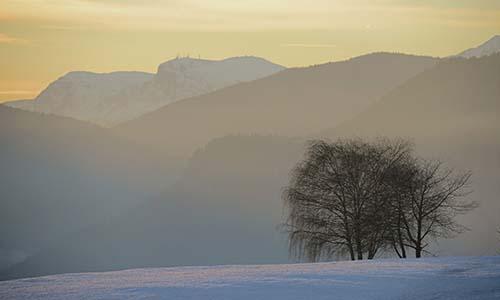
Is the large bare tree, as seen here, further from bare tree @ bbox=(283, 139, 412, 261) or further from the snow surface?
the snow surface

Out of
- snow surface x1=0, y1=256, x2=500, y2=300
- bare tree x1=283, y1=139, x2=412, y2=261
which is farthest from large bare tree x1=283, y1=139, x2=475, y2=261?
snow surface x1=0, y1=256, x2=500, y2=300

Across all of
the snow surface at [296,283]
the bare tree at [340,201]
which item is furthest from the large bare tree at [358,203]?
the snow surface at [296,283]

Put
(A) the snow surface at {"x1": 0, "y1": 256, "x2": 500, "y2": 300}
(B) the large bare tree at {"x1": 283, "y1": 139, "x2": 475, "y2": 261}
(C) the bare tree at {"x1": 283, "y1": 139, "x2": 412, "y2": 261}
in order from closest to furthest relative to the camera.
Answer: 1. (A) the snow surface at {"x1": 0, "y1": 256, "x2": 500, "y2": 300}
2. (B) the large bare tree at {"x1": 283, "y1": 139, "x2": 475, "y2": 261}
3. (C) the bare tree at {"x1": 283, "y1": 139, "x2": 412, "y2": 261}

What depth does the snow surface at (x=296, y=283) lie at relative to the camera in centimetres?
Result: 3369

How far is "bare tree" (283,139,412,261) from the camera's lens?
167ft

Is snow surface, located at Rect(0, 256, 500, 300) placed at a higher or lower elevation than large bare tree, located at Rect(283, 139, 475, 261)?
lower

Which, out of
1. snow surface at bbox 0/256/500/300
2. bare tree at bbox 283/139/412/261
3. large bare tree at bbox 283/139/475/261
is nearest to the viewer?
snow surface at bbox 0/256/500/300

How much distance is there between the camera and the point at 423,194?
5109cm

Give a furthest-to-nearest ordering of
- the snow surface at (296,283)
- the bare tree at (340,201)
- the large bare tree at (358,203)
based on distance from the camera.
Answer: the bare tree at (340,201)
the large bare tree at (358,203)
the snow surface at (296,283)

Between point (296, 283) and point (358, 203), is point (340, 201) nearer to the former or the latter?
point (358, 203)

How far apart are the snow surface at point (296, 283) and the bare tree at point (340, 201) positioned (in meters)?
7.82

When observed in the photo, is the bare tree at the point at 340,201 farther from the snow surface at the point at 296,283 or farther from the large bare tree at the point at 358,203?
the snow surface at the point at 296,283

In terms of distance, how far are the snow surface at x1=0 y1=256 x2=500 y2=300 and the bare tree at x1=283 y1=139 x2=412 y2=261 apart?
782 cm

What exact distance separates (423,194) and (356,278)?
14853 millimetres
